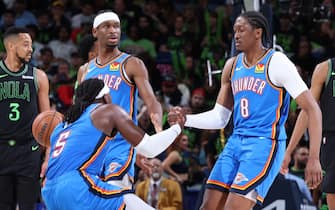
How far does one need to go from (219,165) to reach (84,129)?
1.44 metres

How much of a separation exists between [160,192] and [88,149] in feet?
15.8

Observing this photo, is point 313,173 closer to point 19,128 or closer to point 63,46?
point 19,128

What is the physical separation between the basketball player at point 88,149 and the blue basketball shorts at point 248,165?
88 centimetres

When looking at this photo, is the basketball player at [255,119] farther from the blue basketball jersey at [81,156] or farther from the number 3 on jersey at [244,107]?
the blue basketball jersey at [81,156]

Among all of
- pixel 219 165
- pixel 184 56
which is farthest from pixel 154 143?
pixel 184 56

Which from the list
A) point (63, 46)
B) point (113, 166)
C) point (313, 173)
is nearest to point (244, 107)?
point (313, 173)

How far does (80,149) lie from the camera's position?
19.3 ft

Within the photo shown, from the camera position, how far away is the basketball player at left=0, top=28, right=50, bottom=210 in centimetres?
784

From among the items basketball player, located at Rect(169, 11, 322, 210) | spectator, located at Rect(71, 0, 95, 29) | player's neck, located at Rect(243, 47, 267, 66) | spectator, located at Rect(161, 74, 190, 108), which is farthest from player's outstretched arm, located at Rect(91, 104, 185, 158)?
spectator, located at Rect(71, 0, 95, 29)

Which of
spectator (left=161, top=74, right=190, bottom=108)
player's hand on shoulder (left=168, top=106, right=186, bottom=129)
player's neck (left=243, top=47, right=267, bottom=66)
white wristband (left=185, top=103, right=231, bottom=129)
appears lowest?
spectator (left=161, top=74, right=190, bottom=108)

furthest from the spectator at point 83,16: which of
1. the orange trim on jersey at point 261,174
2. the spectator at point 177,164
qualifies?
the orange trim on jersey at point 261,174

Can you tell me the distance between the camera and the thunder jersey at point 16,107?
7910 millimetres

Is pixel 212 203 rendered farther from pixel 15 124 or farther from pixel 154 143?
pixel 15 124

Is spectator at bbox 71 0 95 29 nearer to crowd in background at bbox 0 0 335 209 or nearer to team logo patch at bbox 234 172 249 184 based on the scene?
crowd in background at bbox 0 0 335 209
